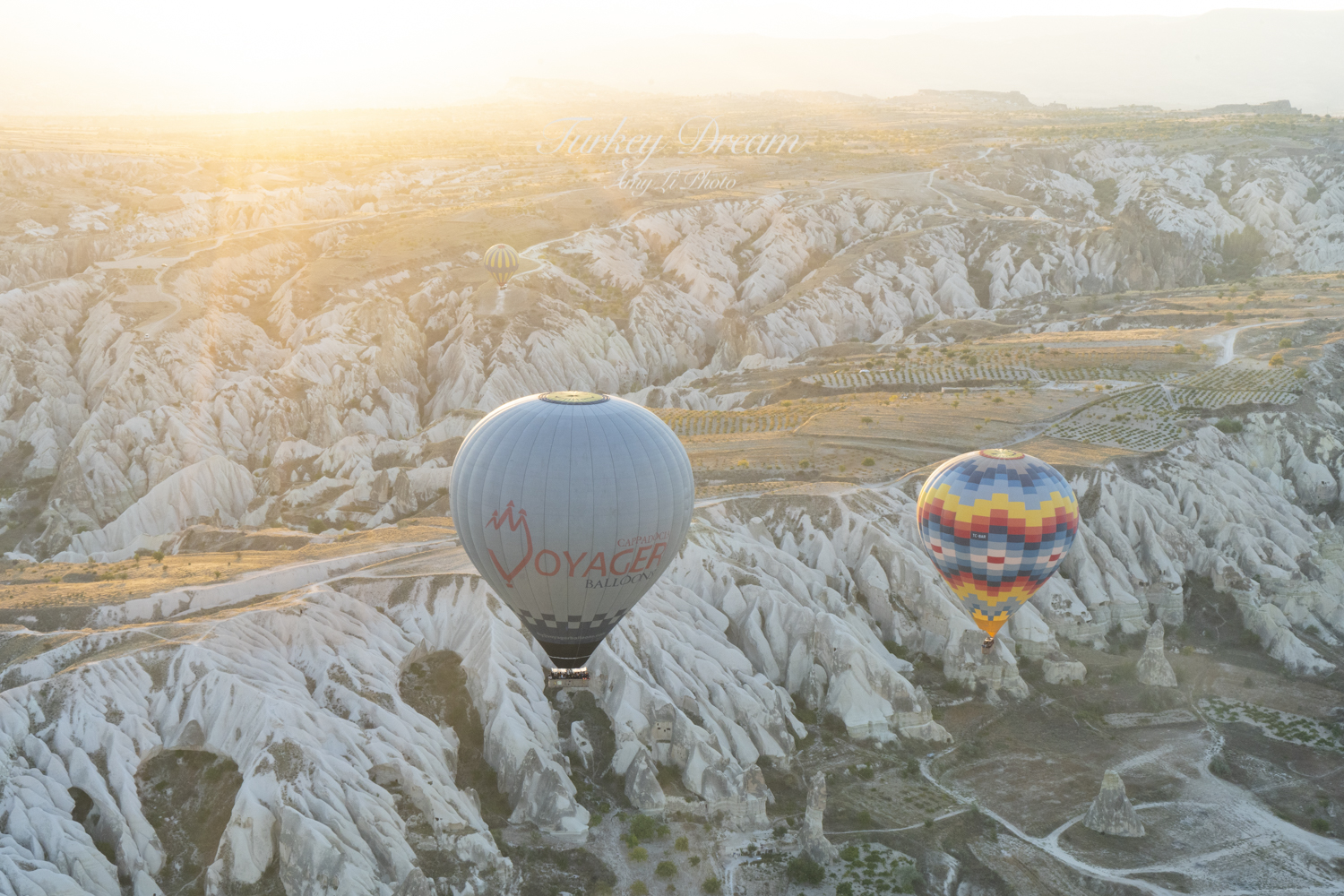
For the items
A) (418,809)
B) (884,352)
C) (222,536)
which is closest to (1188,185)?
(884,352)

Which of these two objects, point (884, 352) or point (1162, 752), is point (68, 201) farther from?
point (1162, 752)

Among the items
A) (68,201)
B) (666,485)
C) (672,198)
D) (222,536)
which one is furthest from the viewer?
(672,198)

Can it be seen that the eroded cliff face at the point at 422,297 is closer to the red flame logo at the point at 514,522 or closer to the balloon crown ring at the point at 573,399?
the balloon crown ring at the point at 573,399

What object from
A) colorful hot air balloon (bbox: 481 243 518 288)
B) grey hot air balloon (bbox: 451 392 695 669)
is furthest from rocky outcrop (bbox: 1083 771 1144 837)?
colorful hot air balloon (bbox: 481 243 518 288)

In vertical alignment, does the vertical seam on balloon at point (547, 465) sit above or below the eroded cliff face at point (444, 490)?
above

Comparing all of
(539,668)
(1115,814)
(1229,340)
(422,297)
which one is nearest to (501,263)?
(422,297)

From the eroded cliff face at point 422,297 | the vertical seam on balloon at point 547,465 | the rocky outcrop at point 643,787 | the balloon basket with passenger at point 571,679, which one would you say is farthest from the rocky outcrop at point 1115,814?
the eroded cliff face at point 422,297
